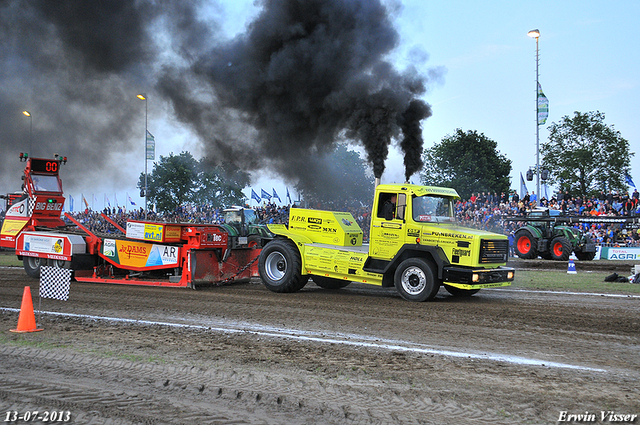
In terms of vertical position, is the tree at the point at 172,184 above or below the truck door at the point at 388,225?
above

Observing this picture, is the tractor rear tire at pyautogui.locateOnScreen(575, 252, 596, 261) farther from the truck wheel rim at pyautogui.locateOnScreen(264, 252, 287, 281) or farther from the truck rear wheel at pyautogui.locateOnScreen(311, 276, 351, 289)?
the truck wheel rim at pyautogui.locateOnScreen(264, 252, 287, 281)

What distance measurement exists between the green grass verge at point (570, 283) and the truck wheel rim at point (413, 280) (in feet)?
14.4

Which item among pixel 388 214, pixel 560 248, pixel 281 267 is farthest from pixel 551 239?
pixel 281 267

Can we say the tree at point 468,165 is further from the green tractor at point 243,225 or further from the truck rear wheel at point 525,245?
the green tractor at point 243,225

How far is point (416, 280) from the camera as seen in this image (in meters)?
9.97

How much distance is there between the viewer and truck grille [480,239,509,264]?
31.8 ft

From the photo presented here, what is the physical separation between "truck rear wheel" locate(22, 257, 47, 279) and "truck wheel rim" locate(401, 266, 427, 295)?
9697 mm

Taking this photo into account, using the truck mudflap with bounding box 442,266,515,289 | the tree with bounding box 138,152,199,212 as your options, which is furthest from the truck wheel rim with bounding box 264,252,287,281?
the tree with bounding box 138,152,199,212

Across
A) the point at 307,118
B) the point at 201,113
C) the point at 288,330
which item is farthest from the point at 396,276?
the point at 201,113

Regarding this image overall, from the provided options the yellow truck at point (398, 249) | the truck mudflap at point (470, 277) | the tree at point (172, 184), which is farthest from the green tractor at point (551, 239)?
A: the tree at point (172, 184)

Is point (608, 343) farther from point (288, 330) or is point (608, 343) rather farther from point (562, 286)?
point (562, 286)

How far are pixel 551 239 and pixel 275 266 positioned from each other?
1418 centimetres

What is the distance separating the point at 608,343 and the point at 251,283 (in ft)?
28.8

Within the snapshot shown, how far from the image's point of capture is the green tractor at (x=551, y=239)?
20938 mm
